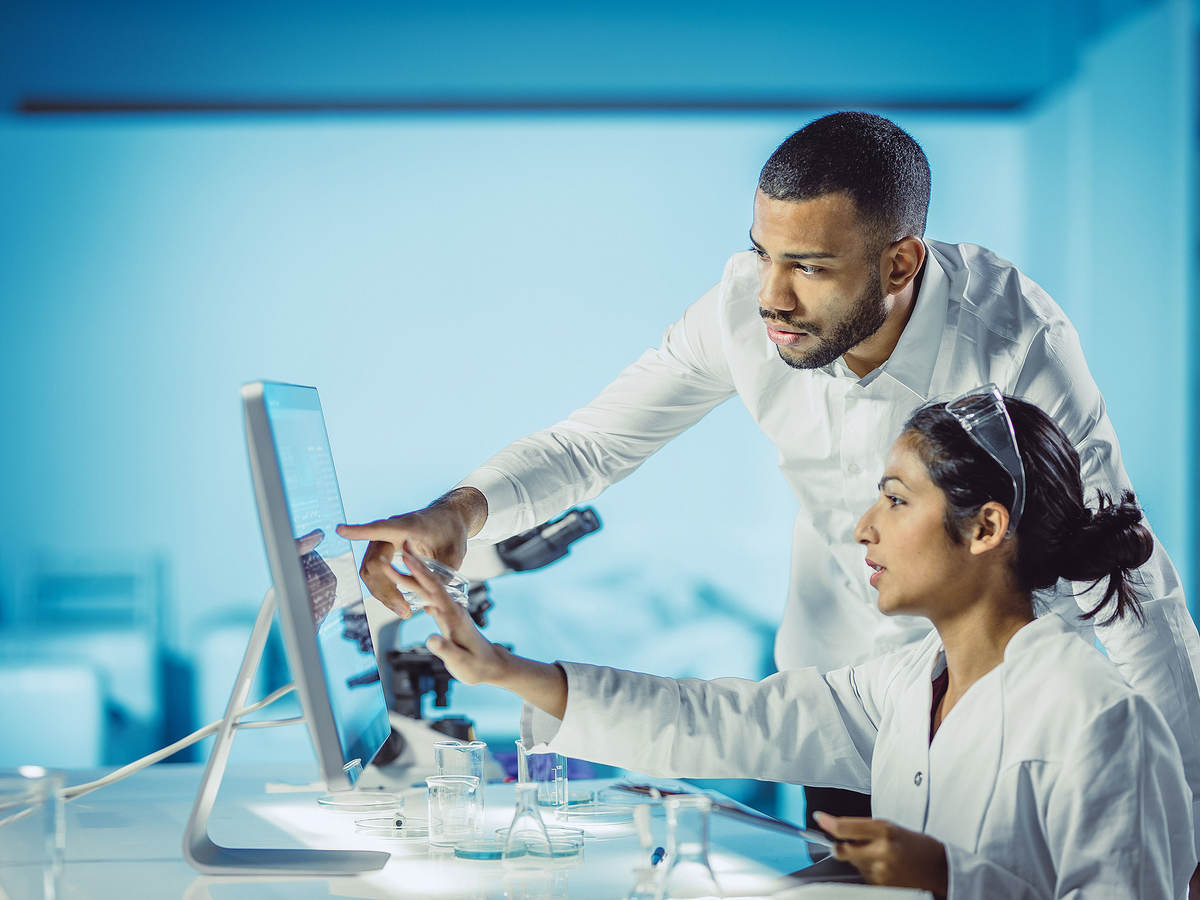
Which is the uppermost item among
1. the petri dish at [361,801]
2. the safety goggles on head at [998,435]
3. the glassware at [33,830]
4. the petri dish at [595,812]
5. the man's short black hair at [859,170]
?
the man's short black hair at [859,170]

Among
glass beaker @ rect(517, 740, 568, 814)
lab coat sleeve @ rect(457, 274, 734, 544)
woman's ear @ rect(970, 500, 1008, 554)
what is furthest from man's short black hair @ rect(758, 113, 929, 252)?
glass beaker @ rect(517, 740, 568, 814)

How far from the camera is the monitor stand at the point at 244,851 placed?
1.21 m

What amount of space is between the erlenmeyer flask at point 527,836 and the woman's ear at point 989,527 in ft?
1.82

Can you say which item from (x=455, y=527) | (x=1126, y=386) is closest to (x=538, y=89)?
(x=1126, y=386)

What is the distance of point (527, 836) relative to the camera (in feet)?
4.24

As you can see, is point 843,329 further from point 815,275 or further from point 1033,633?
point 1033,633

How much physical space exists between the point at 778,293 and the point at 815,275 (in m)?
0.05

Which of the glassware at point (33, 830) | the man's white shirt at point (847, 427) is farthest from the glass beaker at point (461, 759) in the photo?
the glassware at point (33, 830)

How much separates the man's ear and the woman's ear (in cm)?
46

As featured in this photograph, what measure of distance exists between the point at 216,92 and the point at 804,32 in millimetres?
2041

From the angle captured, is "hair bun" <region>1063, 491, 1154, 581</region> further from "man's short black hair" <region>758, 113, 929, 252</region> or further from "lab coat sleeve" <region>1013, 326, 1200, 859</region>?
"man's short black hair" <region>758, 113, 929, 252</region>

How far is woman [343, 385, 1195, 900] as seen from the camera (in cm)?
109

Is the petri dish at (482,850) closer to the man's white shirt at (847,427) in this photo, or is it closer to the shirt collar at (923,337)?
the man's white shirt at (847,427)

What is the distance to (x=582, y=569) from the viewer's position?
162 inches
